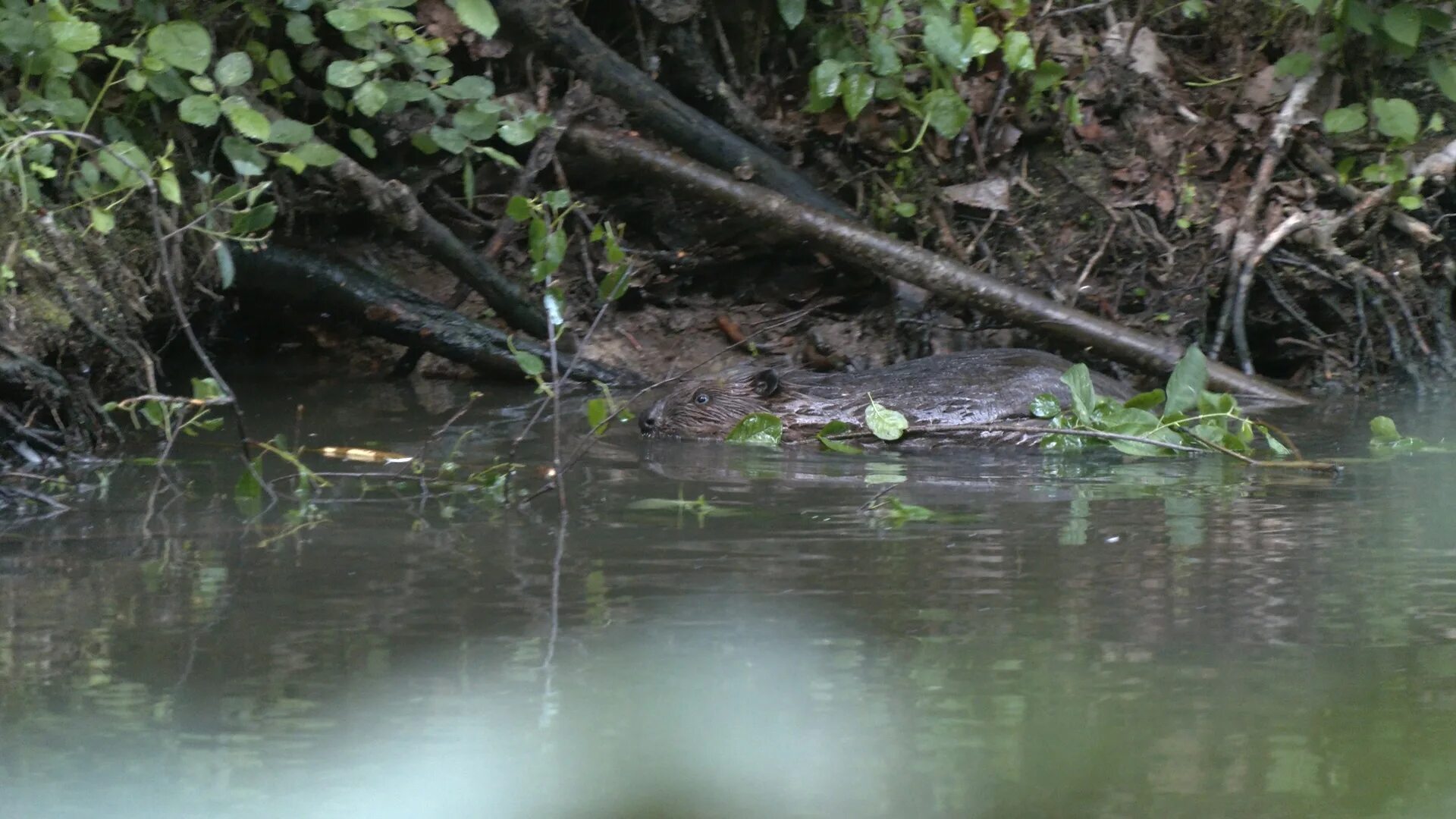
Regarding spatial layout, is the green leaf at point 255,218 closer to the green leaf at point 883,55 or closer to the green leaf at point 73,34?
the green leaf at point 73,34

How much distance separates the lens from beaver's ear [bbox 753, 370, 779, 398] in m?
5.27

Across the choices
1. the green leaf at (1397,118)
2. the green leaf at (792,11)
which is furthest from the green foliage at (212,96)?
the green leaf at (1397,118)

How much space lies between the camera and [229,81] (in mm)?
4449

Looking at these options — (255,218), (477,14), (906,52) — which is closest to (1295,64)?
(906,52)

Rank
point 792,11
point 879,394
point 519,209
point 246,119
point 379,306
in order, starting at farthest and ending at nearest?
1. point 792,11
2. point 379,306
3. point 879,394
4. point 246,119
5. point 519,209

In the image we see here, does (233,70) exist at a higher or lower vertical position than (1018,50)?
lower

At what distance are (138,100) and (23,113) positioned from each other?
59 centimetres

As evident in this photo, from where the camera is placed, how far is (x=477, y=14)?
483cm

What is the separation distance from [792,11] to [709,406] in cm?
196

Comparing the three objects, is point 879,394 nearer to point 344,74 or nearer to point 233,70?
point 344,74

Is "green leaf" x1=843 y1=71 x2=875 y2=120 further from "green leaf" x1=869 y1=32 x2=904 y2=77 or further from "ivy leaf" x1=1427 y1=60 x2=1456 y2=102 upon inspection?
"ivy leaf" x1=1427 y1=60 x2=1456 y2=102

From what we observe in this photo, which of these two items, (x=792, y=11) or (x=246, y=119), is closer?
Answer: (x=246, y=119)

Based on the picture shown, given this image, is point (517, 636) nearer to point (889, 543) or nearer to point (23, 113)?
point (889, 543)

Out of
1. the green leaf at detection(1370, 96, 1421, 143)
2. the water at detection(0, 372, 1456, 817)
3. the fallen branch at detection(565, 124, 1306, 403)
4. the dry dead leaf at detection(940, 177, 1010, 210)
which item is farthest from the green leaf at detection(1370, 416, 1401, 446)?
the dry dead leaf at detection(940, 177, 1010, 210)
